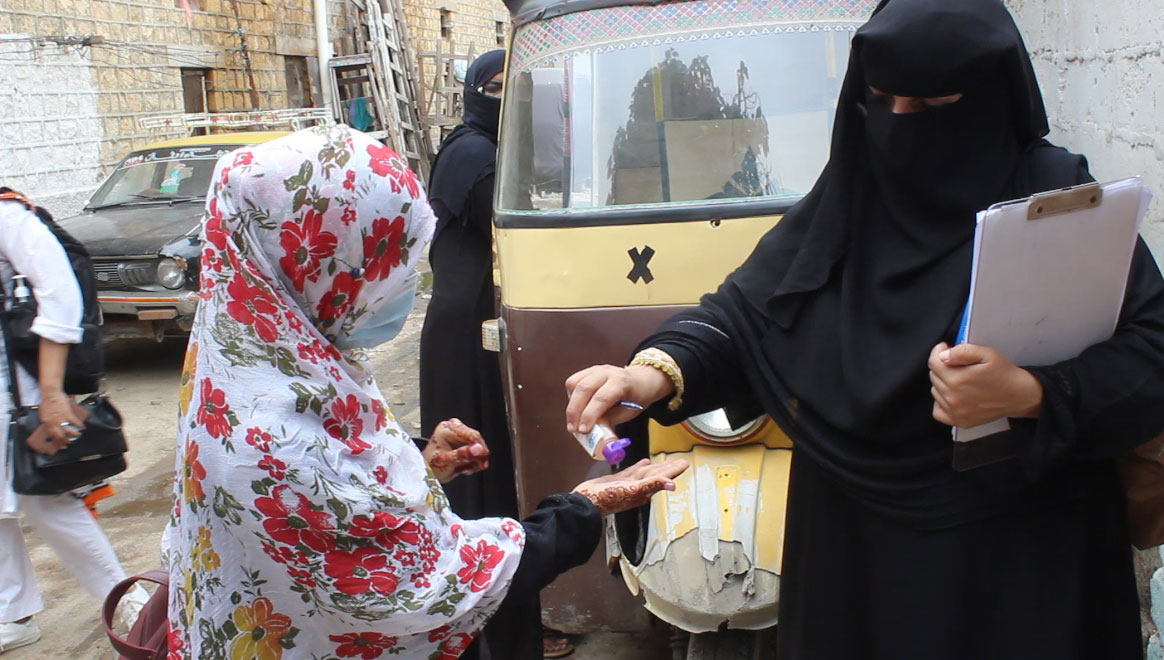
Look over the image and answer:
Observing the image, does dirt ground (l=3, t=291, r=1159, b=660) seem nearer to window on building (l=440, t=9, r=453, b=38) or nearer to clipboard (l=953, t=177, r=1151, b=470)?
clipboard (l=953, t=177, r=1151, b=470)

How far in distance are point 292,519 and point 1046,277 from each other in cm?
111

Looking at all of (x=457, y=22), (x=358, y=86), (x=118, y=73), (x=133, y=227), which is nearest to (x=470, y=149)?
(x=133, y=227)

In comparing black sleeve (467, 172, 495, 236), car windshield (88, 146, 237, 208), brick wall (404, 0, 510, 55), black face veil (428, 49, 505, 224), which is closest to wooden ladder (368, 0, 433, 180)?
brick wall (404, 0, 510, 55)

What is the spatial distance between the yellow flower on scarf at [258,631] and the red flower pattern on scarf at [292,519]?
0.45 feet

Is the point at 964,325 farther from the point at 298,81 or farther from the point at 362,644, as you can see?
the point at 298,81

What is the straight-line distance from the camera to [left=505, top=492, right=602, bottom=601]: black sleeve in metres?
1.64

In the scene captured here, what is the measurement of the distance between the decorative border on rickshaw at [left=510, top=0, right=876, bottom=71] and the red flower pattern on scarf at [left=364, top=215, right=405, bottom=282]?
162 centimetres

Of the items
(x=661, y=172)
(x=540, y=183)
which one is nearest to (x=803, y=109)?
(x=661, y=172)

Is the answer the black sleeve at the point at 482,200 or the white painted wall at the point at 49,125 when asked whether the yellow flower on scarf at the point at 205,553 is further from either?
the white painted wall at the point at 49,125

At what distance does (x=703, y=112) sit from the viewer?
295 cm

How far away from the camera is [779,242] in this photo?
5.79 feet

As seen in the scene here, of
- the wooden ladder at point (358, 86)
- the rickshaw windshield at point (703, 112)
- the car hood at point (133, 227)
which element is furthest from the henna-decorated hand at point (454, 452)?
the wooden ladder at point (358, 86)

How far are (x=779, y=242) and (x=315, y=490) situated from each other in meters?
0.90

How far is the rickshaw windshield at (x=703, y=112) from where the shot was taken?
9.59 ft
